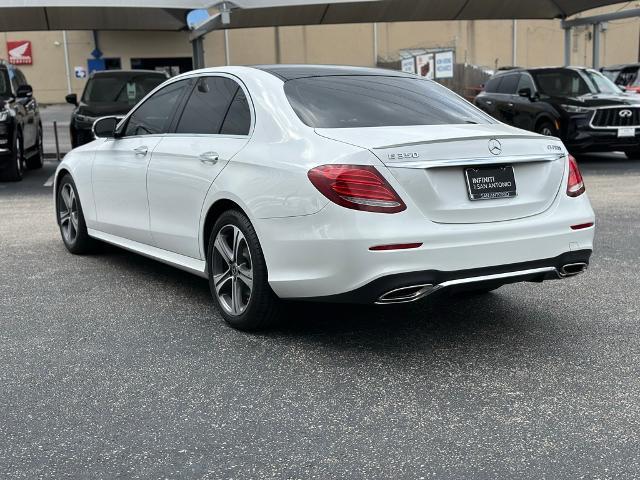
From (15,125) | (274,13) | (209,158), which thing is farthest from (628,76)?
(209,158)

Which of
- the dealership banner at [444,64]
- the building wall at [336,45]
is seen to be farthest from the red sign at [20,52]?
the dealership banner at [444,64]

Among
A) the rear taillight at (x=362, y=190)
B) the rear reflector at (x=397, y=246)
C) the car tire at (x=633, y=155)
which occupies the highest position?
the rear taillight at (x=362, y=190)

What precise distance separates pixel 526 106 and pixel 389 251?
37.8 feet

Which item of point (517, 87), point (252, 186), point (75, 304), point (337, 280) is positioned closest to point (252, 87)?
point (252, 186)

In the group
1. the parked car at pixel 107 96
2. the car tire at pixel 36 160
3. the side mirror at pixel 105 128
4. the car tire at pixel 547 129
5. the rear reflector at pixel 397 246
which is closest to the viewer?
the rear reflector at pixel 397 246

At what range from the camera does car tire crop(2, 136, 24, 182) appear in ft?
39.8

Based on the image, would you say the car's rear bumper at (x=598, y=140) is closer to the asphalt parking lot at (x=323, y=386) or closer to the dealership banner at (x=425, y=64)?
the dealership banner at (x=425, y=64)

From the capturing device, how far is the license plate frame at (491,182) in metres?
3.92

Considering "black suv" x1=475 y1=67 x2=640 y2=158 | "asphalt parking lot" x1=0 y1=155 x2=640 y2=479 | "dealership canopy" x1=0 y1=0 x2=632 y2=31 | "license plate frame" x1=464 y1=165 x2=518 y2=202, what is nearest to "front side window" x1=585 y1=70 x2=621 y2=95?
"black suv" x1=475 y1=67 x2=640 y2=158

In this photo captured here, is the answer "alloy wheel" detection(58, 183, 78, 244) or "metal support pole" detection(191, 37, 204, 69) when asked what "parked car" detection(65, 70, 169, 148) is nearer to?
"metal support pole" detection(191, 37, 204, 69)

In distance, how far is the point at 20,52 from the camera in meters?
36.5

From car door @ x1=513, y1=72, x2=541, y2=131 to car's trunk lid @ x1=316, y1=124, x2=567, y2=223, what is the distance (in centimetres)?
1032

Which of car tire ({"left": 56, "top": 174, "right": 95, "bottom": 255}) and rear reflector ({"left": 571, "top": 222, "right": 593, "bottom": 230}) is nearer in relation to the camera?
rear reflector ({"left": 571, "top": 222, "right": 593, "bottom": 230})

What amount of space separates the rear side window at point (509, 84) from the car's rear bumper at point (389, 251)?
11.6 m
